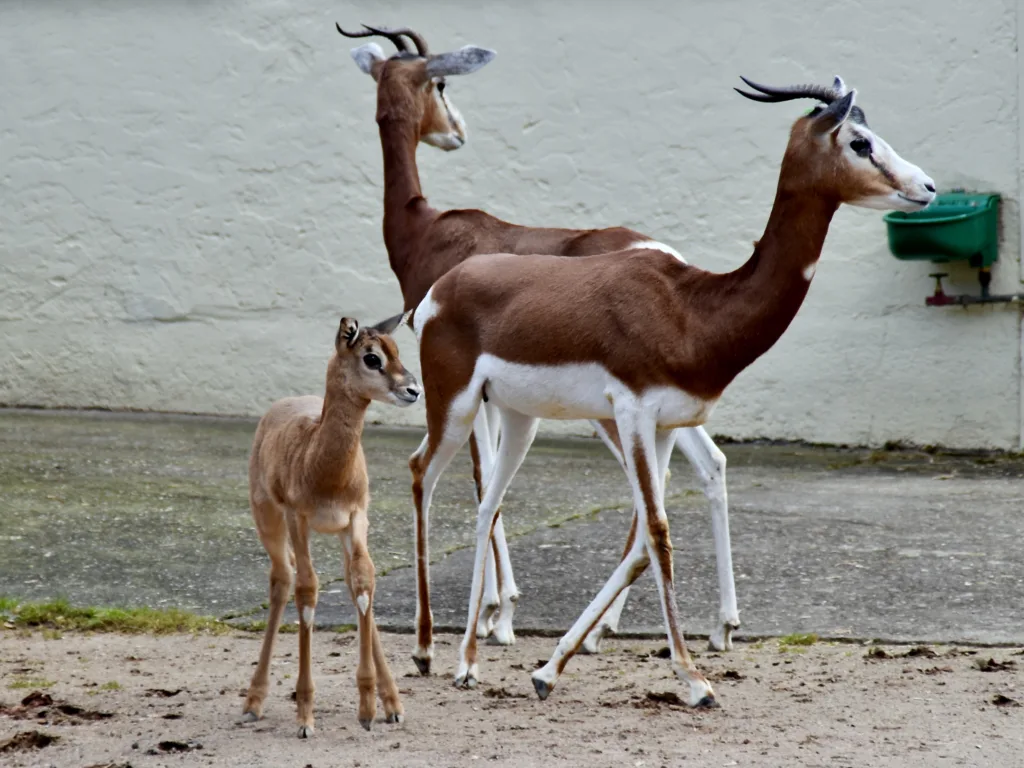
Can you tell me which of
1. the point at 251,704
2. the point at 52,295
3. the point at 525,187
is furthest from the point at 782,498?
the point at 52,295

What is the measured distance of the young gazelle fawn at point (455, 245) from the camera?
549cm

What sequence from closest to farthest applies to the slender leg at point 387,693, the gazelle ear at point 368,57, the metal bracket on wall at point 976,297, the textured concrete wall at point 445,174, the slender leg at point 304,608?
the slender leg at point 304,608 → the slender leg at point 387,693 → the gazelle ear at point 368,57 → the metal bracket on wall at point 976,297 → the textured concrete wall at point 445,174

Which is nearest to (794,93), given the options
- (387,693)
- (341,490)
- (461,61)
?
(341,490)

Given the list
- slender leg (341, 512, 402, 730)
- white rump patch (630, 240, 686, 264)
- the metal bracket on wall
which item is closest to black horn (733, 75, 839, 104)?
white rump patch (630, 240, 686, 264)

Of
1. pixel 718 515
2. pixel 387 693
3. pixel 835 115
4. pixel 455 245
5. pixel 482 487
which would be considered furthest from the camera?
pixel 455 245

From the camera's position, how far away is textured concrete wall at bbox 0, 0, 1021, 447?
9.76 m

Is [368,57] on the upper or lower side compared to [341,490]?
upper

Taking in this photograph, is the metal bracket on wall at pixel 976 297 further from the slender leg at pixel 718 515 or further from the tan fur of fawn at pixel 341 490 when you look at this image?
the tan fur of fawn at pixel 341 490

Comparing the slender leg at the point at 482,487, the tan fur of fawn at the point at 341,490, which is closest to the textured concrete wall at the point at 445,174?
the slender leg at the point at 482,487

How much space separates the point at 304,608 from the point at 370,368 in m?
0.75

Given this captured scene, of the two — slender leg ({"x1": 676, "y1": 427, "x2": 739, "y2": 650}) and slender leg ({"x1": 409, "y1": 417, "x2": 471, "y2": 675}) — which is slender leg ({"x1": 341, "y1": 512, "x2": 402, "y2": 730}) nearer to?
slender leg ({"x1": 409, "y1": 417, "x2": 471, "y2": 675})

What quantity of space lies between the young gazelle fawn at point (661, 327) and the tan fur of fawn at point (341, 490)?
552mm

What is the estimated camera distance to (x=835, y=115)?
184 inches

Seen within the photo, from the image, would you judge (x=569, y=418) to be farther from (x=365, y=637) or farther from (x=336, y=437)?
(x=365, y=637)
